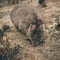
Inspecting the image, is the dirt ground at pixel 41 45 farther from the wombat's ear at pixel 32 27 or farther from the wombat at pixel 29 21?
the wombat's ear at pixel 32 27

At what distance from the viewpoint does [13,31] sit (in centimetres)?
694

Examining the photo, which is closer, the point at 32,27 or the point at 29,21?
the point at 32,27

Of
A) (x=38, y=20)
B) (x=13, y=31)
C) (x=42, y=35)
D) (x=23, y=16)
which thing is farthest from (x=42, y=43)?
(x=13, y=31)

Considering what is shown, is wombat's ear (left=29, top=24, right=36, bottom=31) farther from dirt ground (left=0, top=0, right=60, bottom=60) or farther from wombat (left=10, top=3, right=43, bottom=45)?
dirt ground (left=0, top=0, right=60, bottom=60)

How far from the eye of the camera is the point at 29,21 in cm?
584

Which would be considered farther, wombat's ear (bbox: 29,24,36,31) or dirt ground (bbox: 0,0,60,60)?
wombat's ear (bbox: 29,24,36,31)

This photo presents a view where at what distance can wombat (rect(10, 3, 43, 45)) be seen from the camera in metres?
5.65

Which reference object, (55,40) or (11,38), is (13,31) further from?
(55,40)

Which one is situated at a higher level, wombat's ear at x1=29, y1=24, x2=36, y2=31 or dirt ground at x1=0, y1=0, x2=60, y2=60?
wombat's ear at x1=29, y1=24, x2=36, y2=31

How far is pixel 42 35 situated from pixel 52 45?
0.40 meters

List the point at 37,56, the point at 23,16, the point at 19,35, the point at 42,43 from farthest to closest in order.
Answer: the point at 19,35, the point at 23,16, the point at 42,43, the point at 37,56

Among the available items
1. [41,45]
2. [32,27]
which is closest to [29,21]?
[32,27]

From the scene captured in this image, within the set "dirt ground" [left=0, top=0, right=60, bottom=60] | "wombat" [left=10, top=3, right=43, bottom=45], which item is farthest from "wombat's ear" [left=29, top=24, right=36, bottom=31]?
"dirt ground" [left=0, top=0, right=60, bottom=60]

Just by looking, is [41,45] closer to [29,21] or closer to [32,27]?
[32,27]
